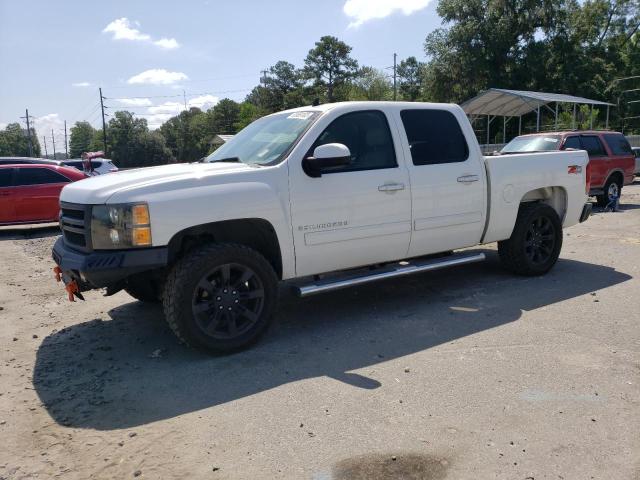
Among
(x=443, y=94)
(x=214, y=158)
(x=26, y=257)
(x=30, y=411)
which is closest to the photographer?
(x=30, y=411)

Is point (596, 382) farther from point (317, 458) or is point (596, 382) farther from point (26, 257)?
point (26, 257)

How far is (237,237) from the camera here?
4.82m

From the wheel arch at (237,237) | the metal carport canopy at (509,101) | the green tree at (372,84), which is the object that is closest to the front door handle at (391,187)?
the wheel arch at (237,237)

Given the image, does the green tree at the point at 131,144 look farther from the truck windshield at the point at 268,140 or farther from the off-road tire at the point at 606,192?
the truck windshield at the point at 268,140

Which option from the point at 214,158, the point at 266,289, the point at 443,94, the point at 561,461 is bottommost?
the point at 561,461

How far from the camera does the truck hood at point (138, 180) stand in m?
Result: 4.17

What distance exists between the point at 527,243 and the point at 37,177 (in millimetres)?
11146

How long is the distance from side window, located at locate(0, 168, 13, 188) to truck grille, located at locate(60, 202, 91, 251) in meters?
9.12

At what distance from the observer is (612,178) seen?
45.9 ft

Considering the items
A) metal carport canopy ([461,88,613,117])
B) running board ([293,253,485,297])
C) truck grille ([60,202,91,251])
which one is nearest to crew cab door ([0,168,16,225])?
truck grille ([60,202,91,251])

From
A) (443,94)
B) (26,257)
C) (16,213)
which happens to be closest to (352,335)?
(26,257)

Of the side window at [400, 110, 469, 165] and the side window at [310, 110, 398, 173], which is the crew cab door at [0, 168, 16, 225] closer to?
the side window at [310, 110, 398, 173]

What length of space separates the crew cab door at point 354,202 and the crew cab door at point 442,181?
18cm

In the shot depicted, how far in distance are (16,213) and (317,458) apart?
11.9 meters
